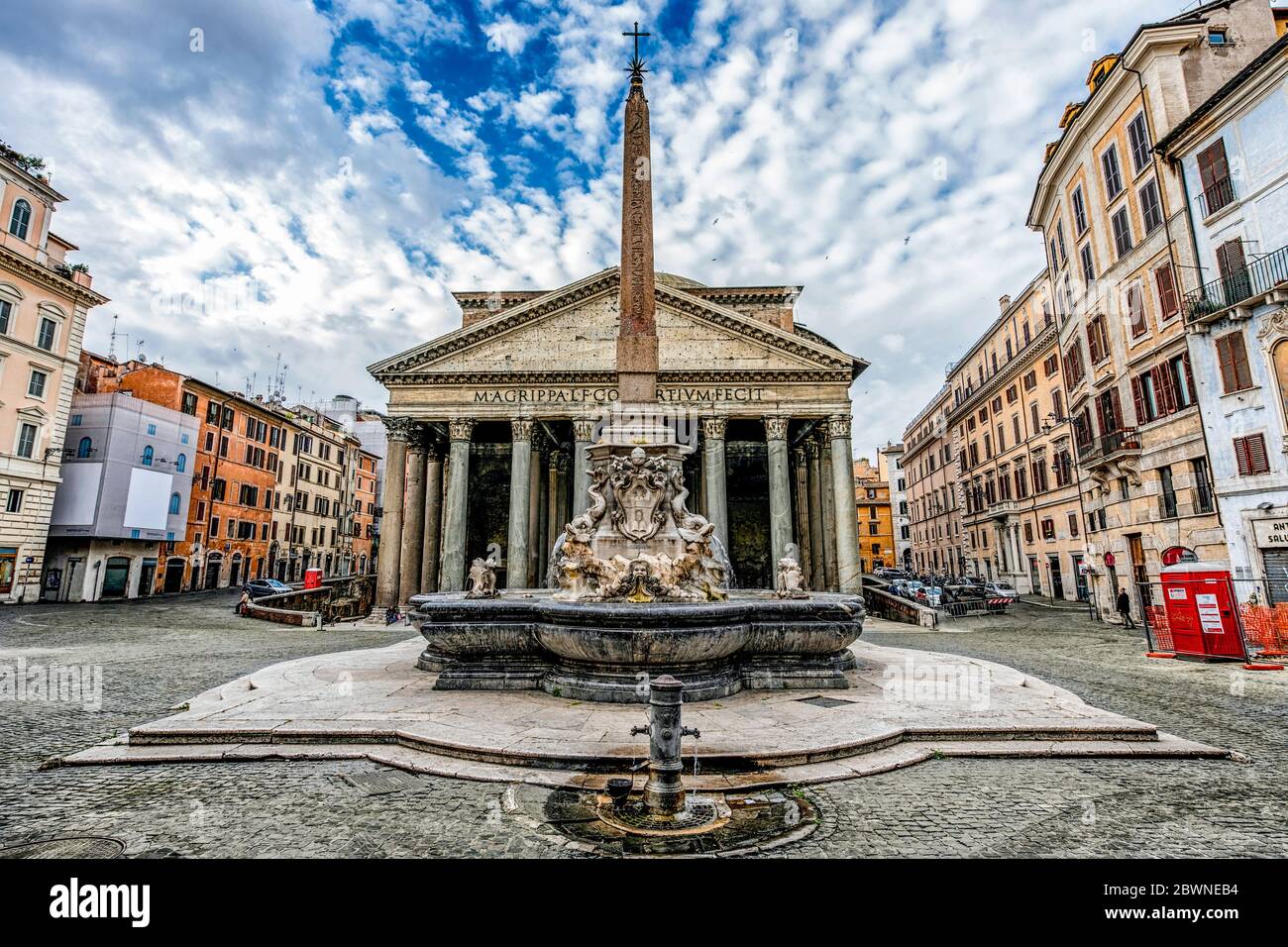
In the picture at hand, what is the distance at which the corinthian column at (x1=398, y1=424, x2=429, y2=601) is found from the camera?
2630 centimetres

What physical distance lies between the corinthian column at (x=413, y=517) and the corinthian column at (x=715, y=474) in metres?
12.6

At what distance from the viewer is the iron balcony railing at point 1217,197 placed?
54.1ft

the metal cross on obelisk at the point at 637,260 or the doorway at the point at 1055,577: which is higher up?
the metal cross on obelisk at the point at 637,260

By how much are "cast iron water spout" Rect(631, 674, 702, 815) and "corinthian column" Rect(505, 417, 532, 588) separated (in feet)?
70.2

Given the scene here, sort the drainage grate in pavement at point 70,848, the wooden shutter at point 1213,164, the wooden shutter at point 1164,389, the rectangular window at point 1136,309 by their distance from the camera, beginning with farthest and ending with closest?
the rectangular window at point 1136,309, the wooden shutter at point 1164,389, the wooden shutter at point 1213,164, the drainage grate in pavement at point 70,848

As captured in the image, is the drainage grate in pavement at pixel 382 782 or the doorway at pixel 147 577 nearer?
the drainage grate in pavement at pixel 382 782

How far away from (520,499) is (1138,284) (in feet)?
74.6

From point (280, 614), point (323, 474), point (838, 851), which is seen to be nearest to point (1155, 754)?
point (838, 851)

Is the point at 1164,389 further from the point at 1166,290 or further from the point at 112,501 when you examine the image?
the point at 112,501

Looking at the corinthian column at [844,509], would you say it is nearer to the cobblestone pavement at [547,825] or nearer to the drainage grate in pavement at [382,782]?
the cobblestone pavement at [547,825]

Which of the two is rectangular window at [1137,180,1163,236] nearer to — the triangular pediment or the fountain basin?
the triangular pediment

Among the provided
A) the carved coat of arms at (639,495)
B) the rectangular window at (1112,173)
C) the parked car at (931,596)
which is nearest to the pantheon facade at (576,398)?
the parked car at (931,596)

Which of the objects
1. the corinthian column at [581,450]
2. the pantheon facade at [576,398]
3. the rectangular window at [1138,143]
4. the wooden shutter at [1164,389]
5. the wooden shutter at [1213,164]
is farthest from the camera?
the pantheon facade at [576,398]

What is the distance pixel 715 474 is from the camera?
2659cm
